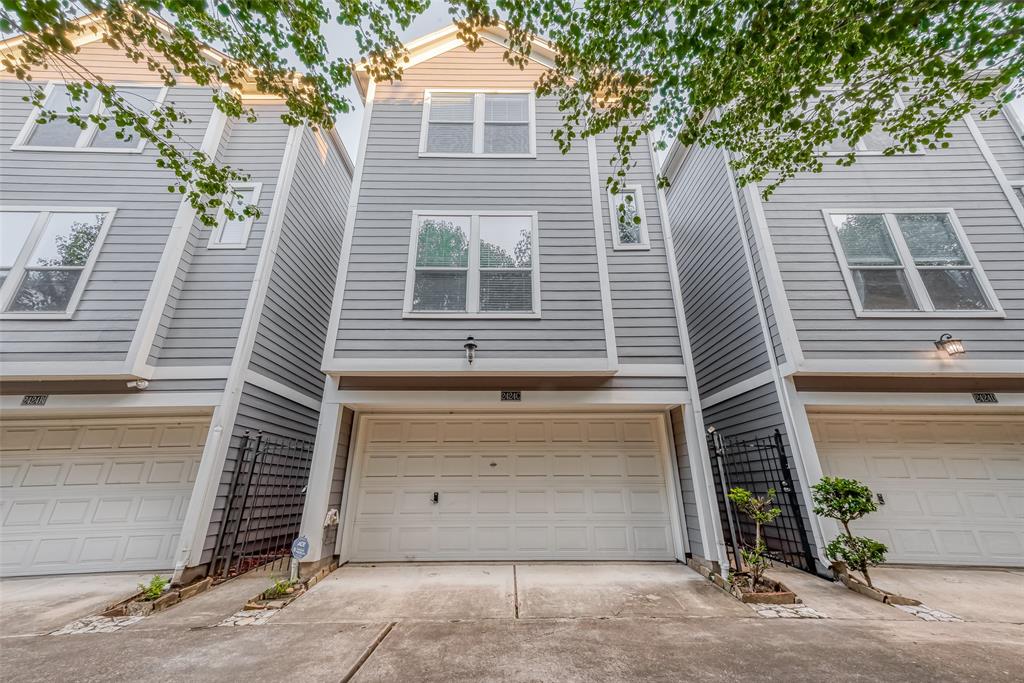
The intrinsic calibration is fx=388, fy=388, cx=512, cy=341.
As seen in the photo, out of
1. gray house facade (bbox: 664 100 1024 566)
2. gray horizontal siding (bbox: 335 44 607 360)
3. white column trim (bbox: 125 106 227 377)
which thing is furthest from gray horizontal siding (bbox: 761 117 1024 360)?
white column trim (bbox: 125 106 227 377)

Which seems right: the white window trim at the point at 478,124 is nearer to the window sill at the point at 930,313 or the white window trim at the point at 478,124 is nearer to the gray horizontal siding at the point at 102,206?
the gray horizontal siding at the point at 102,206

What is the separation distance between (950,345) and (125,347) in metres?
10.7

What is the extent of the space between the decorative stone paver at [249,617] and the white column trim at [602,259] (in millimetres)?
4457

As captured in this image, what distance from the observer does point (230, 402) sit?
5160mm

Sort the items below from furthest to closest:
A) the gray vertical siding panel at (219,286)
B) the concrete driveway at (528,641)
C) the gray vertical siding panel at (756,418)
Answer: the gray vertical siding panel at (219,286) → the gray vertical siding panel at (756,418) → the concrete driveway at (528,641)

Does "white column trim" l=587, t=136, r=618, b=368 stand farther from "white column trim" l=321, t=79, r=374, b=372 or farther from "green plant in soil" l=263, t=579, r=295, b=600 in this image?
"green plant in soil" l=263, t=579, r=295, b=600

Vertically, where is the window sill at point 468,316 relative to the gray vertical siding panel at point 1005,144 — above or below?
below

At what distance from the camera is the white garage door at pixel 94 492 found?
5.21 m

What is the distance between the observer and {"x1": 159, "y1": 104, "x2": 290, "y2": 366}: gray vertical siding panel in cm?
540

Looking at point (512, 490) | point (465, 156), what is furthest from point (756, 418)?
point (465, 156)

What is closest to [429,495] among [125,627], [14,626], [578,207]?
[125,627]

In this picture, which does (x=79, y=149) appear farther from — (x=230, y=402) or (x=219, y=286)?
(x=230, y=402)

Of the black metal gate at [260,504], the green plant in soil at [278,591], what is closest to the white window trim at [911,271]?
the green plant in soil at [278,591]

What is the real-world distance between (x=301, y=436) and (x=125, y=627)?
132 inches
